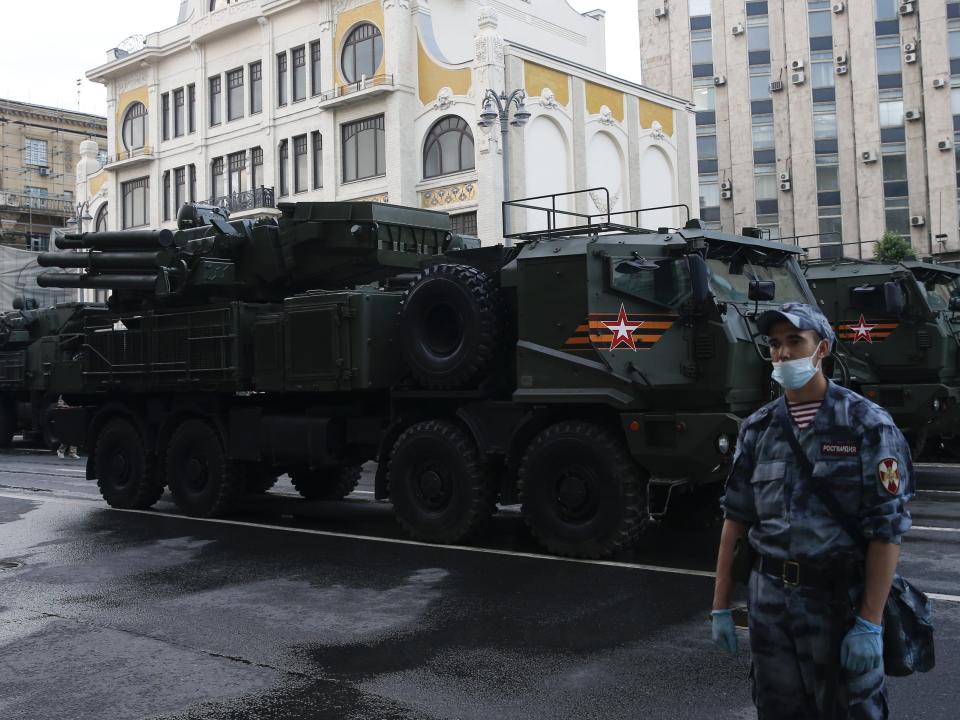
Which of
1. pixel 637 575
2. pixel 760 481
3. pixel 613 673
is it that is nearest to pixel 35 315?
pixel 637 575

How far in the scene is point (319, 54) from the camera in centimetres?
3859

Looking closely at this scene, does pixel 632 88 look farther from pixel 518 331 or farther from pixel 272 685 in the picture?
pixel 272 685

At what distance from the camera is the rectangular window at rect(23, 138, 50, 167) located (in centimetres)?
7069

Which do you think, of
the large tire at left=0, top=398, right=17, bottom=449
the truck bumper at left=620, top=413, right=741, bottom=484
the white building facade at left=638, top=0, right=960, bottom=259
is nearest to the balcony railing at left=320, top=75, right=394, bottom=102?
the large tire at left=0, top=398, right=17, bottom=449

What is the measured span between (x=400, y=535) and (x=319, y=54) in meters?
30.9

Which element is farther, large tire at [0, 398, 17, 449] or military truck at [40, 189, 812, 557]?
large tire at [0, 398, 17, 449]

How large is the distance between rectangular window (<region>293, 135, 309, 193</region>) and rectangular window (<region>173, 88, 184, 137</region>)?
7857 mm

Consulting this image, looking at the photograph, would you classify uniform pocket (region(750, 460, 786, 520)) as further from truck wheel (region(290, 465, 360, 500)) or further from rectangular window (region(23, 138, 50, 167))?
rectangular window (region(23, 138, 50, 167))

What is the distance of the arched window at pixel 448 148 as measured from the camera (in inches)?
1361

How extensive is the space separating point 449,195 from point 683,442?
1066 inches

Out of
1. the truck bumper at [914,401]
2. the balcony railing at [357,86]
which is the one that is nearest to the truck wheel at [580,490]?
the truck bumper at [914,401]

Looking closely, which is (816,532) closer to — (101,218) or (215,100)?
(215,100)

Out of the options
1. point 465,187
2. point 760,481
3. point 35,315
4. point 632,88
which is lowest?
point 760,481

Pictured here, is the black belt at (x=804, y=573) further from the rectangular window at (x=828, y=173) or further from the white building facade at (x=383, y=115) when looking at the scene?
the rectangular window at (x=828, y=173)
